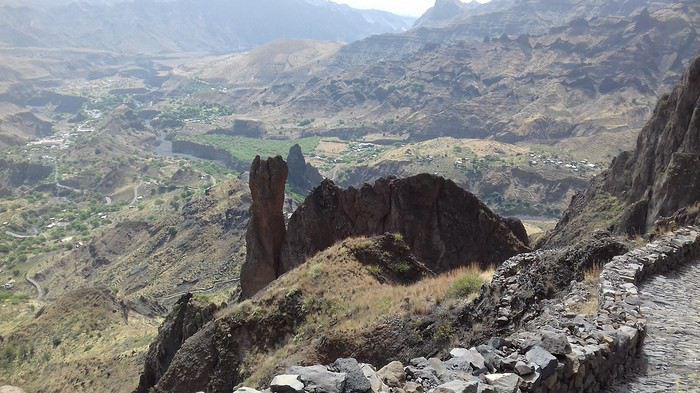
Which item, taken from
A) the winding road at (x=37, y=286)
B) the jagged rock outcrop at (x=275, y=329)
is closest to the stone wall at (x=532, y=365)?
the jagged rock outcrop at (x=275, y=329)

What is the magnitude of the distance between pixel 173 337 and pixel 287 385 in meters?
27.7

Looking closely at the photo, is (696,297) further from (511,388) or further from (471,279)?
(511,388)

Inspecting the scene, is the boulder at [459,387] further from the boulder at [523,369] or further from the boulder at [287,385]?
the boulder at [287,385]

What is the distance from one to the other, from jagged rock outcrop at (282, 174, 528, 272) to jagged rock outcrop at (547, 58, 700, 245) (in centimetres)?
1165

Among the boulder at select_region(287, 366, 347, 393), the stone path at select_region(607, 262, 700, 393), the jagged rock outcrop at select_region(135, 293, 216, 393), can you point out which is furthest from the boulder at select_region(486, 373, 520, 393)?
the jagged rock outcrop at select_region(135, 293, 216, 393)

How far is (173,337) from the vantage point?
115 feet

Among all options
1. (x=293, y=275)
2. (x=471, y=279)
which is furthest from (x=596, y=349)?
(x=293, y=275)

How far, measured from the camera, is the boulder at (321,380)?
9609 millimetres

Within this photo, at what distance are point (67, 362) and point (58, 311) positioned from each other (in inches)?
730

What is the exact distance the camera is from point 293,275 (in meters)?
29.1

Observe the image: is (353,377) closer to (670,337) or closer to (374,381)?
(374,381)

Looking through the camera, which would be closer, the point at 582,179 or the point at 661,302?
the point at 661,302

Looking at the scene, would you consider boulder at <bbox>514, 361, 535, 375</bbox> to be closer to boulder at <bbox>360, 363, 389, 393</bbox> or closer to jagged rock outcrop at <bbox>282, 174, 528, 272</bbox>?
boulder at <bbox>360, 363, 389, 393</bbox>

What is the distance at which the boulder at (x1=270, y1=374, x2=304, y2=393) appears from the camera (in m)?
9.40
